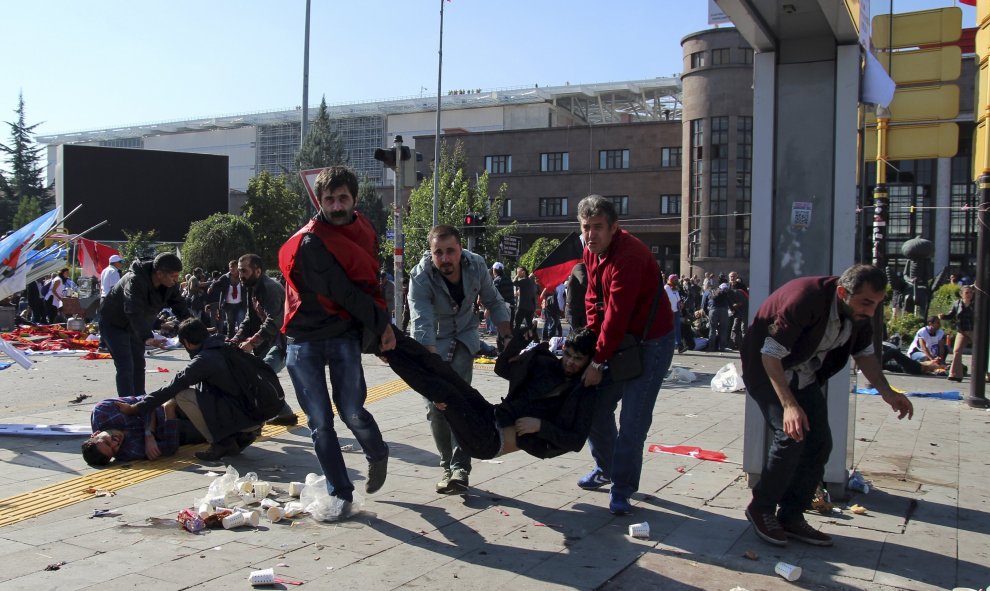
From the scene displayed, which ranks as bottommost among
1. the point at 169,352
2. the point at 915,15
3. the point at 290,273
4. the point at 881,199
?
the point at 169,352

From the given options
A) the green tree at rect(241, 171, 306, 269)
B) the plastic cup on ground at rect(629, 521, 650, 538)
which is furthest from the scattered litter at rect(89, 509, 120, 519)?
the green tree at rect(241, 171, 306, 269)

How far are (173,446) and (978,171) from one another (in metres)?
9.04

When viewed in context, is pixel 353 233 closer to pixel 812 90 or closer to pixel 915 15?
pixel 812 90

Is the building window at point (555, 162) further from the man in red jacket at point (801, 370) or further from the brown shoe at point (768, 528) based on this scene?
the brown shoe at point (768, 528)

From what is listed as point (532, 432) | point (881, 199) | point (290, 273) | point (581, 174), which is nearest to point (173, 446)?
point (290, 273)

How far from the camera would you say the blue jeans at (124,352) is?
24.6 ft

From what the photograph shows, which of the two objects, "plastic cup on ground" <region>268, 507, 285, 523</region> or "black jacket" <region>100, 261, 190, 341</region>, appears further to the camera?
"black jacket" <region>100, 261, 190, 341</region>

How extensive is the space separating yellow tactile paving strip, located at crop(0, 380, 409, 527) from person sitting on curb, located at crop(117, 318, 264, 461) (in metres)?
0.28

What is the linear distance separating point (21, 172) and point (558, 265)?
7061cm

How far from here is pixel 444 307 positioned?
214 inches

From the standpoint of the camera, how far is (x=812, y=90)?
5352 millimetres

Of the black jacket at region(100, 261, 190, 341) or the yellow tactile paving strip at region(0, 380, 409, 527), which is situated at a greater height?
the black jacket at region(100, 261, 190, 341)

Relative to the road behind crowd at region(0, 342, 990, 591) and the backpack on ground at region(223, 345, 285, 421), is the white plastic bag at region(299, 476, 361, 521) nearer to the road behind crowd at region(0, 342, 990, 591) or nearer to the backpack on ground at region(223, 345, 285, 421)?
the road behind crowd at region(0, 342, 990, 591)

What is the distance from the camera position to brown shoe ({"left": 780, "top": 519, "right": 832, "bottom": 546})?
174 inches
